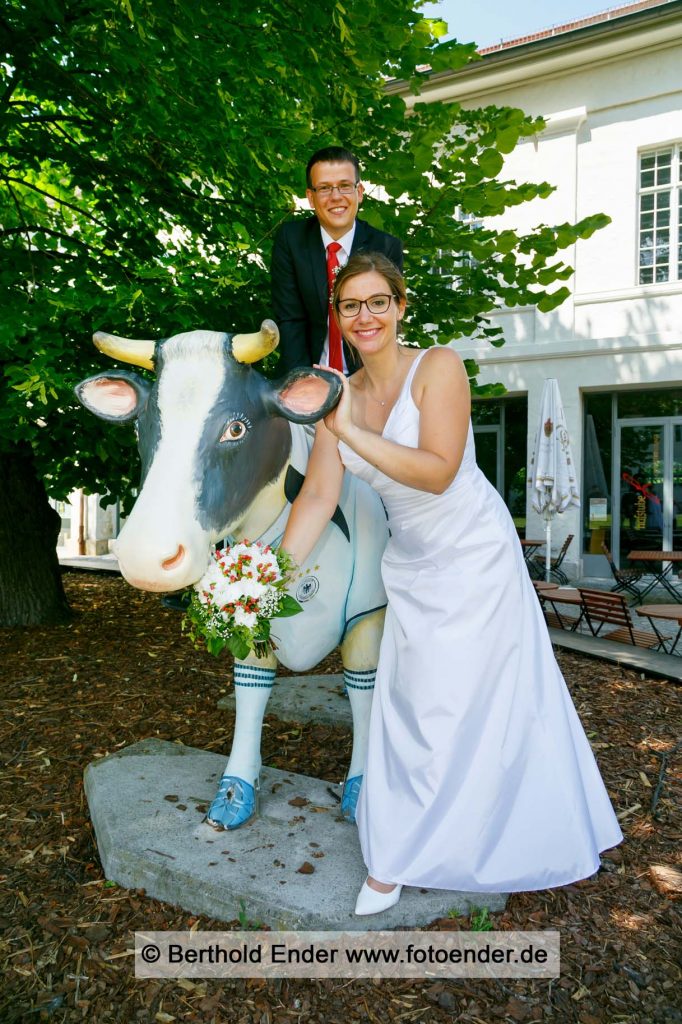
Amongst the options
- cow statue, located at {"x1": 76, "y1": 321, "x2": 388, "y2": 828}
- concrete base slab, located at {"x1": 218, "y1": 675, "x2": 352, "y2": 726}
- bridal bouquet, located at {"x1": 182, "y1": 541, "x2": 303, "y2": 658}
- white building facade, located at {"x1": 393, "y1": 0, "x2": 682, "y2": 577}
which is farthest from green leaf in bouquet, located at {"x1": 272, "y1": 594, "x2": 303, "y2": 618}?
white building facade, located at {"x1": 393, "y1": 0, "x2": 682, "y2": 577}

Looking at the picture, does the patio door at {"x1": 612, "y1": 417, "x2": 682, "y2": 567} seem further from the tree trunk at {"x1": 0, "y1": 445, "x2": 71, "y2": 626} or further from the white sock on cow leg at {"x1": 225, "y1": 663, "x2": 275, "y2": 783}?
the white sock on cow leg at {"x1": 225, "y1": 663, "x2": 275, "y2": 783}

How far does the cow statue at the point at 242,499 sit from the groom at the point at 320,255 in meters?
0.39

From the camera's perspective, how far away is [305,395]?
7.15 ft

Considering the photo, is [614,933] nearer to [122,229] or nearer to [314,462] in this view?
[314,462]

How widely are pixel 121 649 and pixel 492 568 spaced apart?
13.6ft

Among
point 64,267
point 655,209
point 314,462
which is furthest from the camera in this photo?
point 655,209

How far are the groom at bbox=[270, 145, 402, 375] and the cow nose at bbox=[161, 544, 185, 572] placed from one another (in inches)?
43.8

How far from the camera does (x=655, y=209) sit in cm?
A: 1084

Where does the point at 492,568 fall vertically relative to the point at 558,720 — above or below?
above

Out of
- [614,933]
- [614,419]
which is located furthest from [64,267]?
[614,419]

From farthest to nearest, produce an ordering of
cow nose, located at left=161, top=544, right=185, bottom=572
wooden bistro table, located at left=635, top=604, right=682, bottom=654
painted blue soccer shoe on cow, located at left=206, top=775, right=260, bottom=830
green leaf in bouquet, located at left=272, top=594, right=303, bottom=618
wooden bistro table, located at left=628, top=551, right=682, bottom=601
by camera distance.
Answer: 1. wooden bistro table, located at left=628, top=551, right=682, bottom=601
2. wooden bistro table, located at left=635, top=604, right=682, bottom=654
3. painted blue soccer shoe on cow, located at left=206, top=775, right=260, bottom=830
4. green leaf in bouquet, located at left=272, top=594, right=303, bottom=618
5. cow nose, located at left=161, top=544, right=185, bottom=572

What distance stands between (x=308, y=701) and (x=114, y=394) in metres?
2.41

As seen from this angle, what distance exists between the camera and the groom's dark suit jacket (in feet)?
9.04

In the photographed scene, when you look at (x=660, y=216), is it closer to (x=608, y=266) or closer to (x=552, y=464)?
(x=608, y=266)
